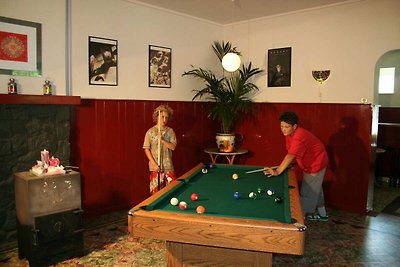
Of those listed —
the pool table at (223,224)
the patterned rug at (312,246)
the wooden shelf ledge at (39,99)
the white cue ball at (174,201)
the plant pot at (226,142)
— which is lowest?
the patterned rug at (312,246)

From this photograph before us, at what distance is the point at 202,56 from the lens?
5504 millimetres

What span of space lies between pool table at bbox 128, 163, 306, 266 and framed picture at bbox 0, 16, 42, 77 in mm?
2082

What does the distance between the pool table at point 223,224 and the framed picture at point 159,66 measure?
2.33 metres

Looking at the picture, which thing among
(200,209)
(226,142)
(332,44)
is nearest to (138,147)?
(226,142)

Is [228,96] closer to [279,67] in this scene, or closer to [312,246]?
[279,67]

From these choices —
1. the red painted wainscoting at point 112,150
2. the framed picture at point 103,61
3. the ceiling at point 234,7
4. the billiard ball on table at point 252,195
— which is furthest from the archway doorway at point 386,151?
the framed picture at point 103,61

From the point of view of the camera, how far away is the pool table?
6.21 feet

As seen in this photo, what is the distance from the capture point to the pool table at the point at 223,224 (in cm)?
189

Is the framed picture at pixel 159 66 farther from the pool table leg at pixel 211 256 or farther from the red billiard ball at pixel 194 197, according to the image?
the pool table leg at pixel 211 256

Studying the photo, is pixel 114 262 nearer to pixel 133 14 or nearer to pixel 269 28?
pixel 133 14

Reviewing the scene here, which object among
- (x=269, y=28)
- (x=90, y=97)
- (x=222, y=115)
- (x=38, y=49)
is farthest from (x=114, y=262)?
(x=269, y=28)

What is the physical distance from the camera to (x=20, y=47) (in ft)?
11.2

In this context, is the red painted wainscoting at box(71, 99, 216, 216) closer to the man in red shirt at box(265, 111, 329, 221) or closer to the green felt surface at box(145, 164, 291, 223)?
→ the green felt surface at box(145, 164, 291, 223)

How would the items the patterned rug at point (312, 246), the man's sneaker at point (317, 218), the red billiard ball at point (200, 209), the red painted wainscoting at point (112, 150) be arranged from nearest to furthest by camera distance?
the red billiard ball at point (200, 209)
the patterned rug at point (312, 246)
the red painted wainscoting at point (112, 150)
the man's sneaker at point (317, 218)
